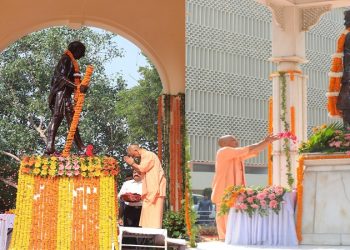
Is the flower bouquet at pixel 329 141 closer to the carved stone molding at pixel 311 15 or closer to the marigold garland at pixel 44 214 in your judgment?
the marigold garland at pixel 44 214

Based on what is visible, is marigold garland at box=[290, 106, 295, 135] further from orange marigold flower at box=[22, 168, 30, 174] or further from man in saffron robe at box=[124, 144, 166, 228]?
orange marigold flower at box=[22, 168, 30, 174]

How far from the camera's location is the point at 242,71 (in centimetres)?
1520

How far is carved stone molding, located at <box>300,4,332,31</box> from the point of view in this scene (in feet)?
43.8

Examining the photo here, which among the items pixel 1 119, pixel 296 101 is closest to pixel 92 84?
pixel 1 119

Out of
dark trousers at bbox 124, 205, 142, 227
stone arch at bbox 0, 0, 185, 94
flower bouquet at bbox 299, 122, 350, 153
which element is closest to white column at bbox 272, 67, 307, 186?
stone arch at bbox 0, 0, 185, 94

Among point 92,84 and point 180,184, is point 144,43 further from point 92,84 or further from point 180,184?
point 92,84

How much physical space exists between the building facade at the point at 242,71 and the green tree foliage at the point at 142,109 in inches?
302

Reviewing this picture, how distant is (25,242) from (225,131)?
6999 millimetres

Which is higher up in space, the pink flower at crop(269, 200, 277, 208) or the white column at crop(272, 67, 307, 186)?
the white column at crop(272, 67, 307, 186)

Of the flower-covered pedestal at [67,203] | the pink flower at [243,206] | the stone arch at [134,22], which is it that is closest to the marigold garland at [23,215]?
the flower-covered pedestal at [67,203]

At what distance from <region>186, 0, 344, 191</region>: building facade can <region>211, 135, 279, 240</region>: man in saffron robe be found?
2.52 metres

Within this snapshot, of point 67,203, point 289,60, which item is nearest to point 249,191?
point 67,203

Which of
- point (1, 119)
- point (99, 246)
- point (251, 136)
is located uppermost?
point (1, 119)

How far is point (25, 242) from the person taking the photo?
762 centimetres
